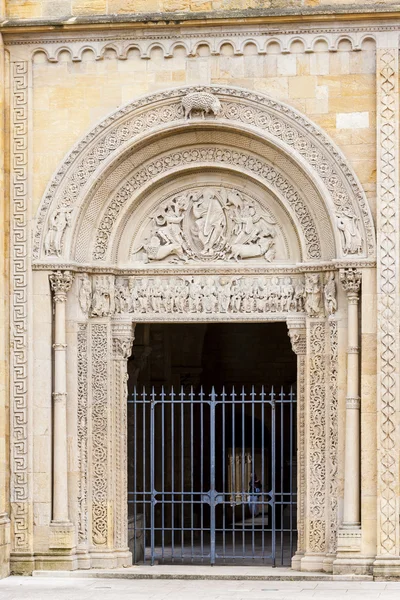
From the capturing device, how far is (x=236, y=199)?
1564 centimetres

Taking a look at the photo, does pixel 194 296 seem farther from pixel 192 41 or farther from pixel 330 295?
pixel 192 41

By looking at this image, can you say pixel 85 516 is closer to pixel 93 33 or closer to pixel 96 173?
pixel 96 173

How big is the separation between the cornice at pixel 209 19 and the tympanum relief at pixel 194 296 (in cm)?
297

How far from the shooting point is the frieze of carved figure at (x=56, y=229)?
15180 millimetres

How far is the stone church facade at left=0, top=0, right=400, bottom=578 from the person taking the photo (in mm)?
14703

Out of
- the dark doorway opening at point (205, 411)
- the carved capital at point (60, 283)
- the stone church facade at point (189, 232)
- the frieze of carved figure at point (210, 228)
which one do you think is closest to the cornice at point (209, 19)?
the stone church facade at point (189, 232)

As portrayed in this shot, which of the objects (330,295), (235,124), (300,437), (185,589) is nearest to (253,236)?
(330,295)

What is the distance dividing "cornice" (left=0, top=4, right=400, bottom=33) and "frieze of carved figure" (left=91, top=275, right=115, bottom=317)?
2967mm

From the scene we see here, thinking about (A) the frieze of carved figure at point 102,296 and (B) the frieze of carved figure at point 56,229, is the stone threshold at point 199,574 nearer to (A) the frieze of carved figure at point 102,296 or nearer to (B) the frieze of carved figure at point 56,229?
(A) the frieze of carved figure at point 102,296

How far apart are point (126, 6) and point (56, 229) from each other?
274 centimetres

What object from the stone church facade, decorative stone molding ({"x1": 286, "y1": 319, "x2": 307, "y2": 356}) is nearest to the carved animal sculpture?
the stone church facade

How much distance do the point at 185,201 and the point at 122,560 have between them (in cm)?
438

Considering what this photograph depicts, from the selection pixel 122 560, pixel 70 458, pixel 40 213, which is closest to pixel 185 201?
pixel 40 213

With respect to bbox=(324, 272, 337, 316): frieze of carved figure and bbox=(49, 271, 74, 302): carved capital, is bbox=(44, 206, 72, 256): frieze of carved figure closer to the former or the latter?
bbox=(49, 271, 74, 302): carved capital
